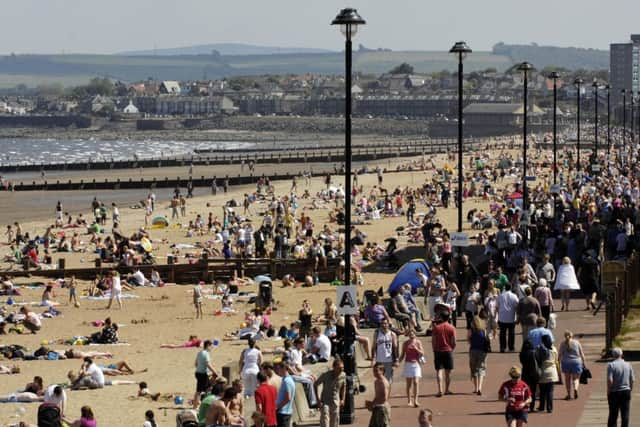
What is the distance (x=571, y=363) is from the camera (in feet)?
55.2

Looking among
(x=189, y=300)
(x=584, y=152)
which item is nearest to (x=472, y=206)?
(x=189, y=300)

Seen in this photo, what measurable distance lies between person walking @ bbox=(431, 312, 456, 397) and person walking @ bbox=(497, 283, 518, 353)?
2.28m

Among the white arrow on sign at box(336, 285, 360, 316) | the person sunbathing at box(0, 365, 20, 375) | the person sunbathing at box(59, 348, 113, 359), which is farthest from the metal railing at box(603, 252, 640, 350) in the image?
the person sunbathing at box(0, 365, 20, 375)

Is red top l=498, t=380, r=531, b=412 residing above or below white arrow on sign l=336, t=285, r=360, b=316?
below

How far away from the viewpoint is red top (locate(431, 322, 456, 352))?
17922mm

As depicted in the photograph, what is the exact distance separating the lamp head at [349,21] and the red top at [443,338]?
3654 millimetres

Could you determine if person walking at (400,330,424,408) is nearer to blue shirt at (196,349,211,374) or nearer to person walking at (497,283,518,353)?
blue shirt at (196,349,211,374)

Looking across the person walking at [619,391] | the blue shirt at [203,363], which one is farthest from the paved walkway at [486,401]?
the blue shirt at [203,363]

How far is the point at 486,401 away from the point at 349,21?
14.9ft

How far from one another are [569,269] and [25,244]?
26.1m

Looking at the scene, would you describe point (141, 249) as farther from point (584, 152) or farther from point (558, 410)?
point (584, 152)

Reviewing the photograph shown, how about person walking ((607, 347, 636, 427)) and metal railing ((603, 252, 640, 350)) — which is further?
metal railing ((603, 252, 640, 350))

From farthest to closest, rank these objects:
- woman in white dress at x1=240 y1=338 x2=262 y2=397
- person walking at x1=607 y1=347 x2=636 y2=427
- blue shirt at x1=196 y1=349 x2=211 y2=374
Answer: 1. blue shirt at x1=196 y1=349 x2=211 y2=374
2. woman in white dress at x1=240 y1=338 x2=262 y2=397
3. person walking at x1=607 y1=347 x2=636 y2=427

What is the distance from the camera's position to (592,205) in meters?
37.3
